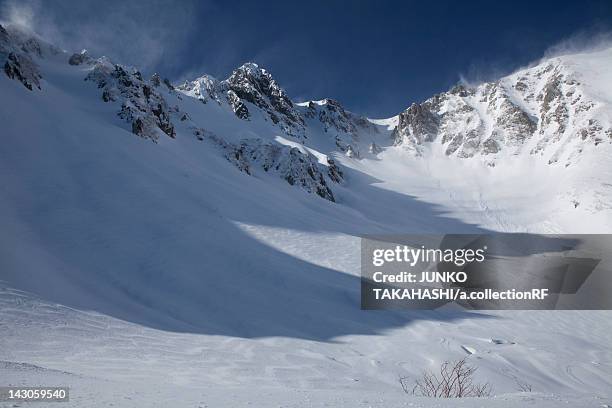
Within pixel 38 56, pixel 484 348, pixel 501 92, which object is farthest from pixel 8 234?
pixel 501 92

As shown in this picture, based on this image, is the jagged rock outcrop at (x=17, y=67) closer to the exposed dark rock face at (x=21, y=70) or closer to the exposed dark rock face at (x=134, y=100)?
the exposed dark rock face at (x=21, y=70)

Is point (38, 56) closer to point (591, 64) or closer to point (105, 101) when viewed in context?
point (105, 101)

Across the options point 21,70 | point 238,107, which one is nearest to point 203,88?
point 238,107

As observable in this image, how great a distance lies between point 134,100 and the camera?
42.7 meters

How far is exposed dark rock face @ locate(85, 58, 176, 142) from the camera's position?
36.9 metres

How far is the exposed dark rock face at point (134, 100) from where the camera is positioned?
1453 inches

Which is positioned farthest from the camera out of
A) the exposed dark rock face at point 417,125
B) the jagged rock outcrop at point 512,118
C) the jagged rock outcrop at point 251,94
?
the exposed dark rock face at point 417,125

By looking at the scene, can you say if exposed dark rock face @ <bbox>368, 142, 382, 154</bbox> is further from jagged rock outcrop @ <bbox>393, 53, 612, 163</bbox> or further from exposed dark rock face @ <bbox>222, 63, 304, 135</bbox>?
exposed dark rock face @ <bbox>222, 63, 304, 135</bbox>

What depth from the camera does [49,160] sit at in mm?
19953

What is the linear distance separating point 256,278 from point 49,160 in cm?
1325
